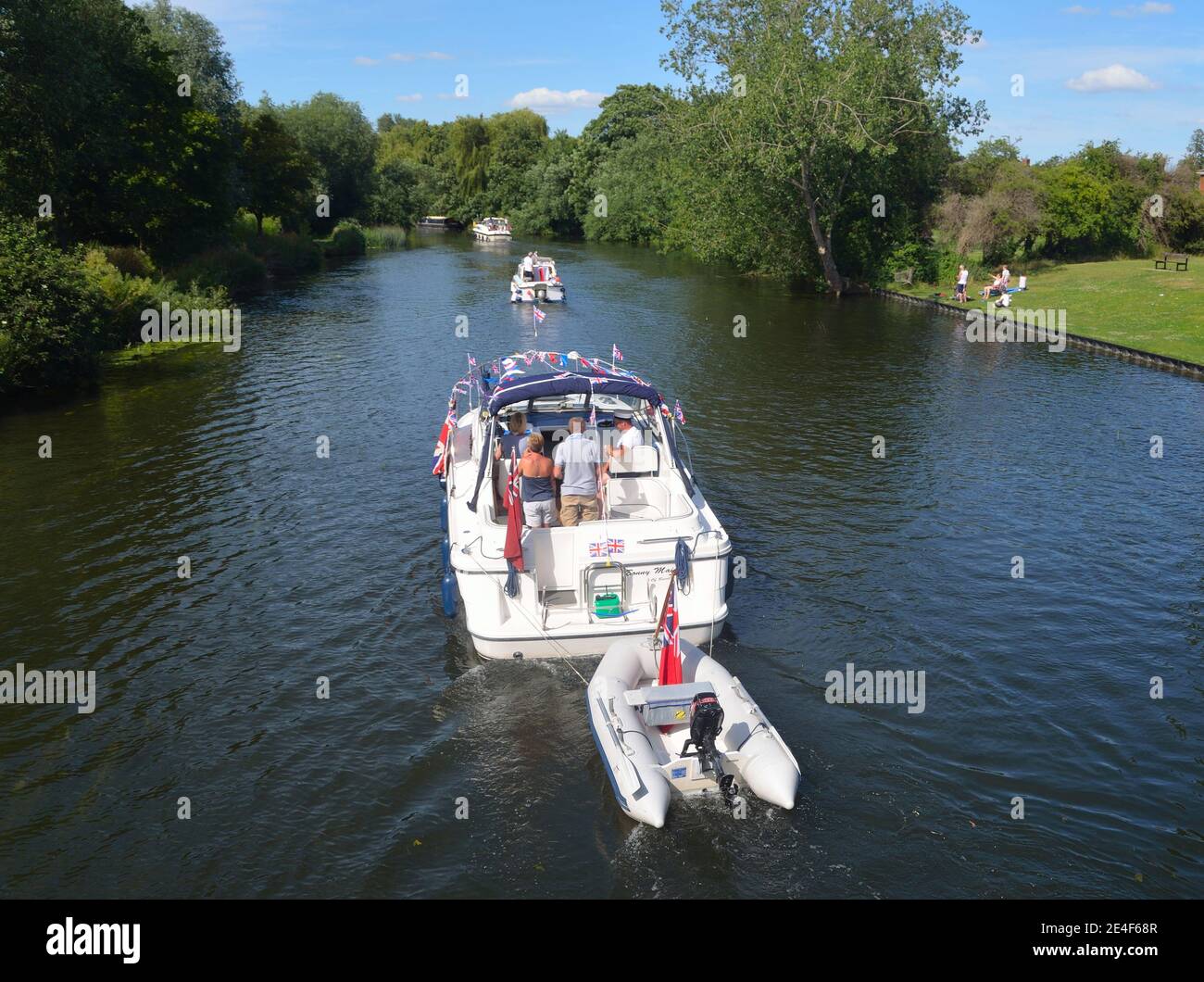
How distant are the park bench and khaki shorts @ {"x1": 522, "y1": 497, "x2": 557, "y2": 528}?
146 feet

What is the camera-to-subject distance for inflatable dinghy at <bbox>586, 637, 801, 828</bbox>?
9.36m

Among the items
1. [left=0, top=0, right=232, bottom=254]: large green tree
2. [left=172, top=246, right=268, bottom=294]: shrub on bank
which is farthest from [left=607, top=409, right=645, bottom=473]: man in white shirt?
[left=172, top=246, right=268, bottom=294]: shrub on bank

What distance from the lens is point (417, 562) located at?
639 inches

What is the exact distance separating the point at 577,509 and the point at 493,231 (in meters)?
86.5

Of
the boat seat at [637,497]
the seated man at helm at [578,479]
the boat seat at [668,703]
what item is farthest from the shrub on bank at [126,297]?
the boat seat at [668,703]

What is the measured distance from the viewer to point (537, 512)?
13.1 m

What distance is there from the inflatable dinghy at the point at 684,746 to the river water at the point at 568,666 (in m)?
0.35

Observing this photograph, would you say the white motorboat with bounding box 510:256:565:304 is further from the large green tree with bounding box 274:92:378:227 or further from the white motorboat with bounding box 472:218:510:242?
the white motorboat with bounding box 472:218:510:242
